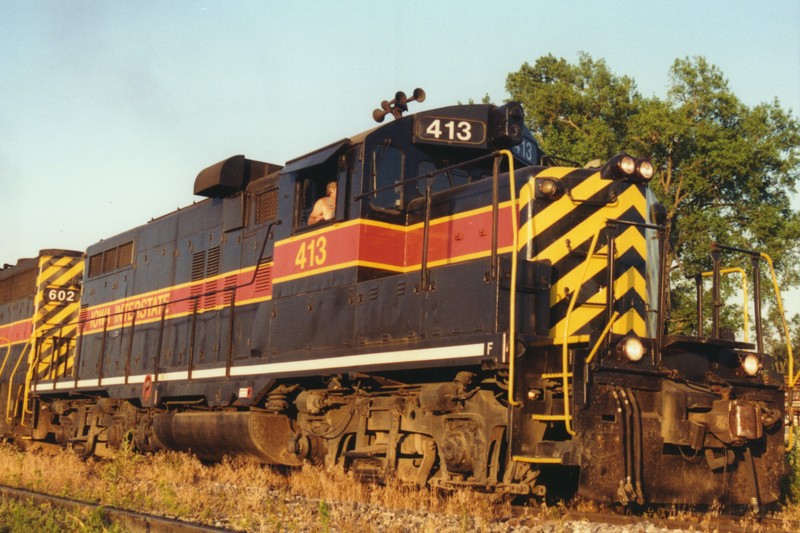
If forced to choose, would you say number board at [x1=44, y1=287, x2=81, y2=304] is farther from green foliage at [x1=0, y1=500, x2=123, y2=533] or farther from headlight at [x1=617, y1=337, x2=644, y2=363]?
headlight at [x1=617, y1=337, x2=644, y2=363]

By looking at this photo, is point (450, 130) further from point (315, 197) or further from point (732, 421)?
point (732, 421)

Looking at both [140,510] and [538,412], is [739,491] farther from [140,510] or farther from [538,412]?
[140,510]

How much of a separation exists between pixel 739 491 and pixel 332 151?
4.84 metres

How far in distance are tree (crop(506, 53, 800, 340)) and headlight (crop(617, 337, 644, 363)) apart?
17.1 m

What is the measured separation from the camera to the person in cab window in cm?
891

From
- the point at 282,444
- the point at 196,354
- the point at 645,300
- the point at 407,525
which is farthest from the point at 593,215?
the point at 196,354

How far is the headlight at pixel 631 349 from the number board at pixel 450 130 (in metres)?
2.83

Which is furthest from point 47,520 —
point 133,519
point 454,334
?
point 454,334

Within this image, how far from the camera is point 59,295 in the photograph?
16031mm

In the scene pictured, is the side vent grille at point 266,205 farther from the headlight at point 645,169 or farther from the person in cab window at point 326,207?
the headlight at point 645,169

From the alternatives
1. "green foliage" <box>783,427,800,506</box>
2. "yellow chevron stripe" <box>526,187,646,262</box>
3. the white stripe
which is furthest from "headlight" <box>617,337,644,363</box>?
"green foliage" <box>783,427,800,506</box>

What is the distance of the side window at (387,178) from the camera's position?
8570 mm

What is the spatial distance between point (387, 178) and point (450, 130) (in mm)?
793

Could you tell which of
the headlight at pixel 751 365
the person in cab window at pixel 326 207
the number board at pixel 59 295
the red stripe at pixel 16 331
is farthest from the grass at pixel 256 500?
the red stripe at pixel 16 331
